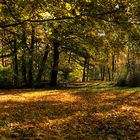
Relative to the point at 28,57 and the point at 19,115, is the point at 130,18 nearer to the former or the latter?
the point at 19,115

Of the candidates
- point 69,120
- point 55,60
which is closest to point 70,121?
point 69,120

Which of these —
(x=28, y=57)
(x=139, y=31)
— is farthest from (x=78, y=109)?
(x=28, y=57)

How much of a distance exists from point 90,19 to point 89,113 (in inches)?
138

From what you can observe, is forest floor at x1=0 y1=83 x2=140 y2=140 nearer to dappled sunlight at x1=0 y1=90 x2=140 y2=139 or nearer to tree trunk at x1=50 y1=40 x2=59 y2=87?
dappled sunlight at x1=0 y1=90 x2=140 y2=139

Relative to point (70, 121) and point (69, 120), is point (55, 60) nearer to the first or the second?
point (69, 120)

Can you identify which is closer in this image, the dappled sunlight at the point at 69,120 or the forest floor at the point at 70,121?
the forest floor at the point at 70,121

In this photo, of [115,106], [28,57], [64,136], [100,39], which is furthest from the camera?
[28,57]

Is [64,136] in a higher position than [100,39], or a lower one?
lower

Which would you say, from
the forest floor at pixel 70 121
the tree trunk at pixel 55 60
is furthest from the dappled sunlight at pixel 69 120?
the tree trunk at pixel 55 60

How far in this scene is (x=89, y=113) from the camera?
1162 centimetres

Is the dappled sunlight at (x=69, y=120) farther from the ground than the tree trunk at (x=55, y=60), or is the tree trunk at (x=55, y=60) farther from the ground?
the tree trunk at (x=55, y=60)

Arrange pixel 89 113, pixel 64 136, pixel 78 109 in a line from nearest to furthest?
pixel 64 136 → pixel 89 113 → pixel 78 109

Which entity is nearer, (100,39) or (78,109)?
(78,109)

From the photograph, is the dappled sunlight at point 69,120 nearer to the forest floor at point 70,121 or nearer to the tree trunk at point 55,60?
the forest floor at point 70,121
